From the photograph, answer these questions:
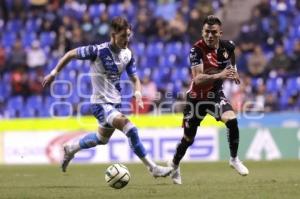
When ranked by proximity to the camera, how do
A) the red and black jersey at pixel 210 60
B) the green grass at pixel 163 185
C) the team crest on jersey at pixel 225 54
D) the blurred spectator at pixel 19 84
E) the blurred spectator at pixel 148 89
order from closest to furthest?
the green grass at pixel 163 185
the red and black jersey at pixel 210 60
the team crest on jersey at pixel 225 54
the blurred spectator at pixel 148 89
the blurred spectator at pixel 19 84

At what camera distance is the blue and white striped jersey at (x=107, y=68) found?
1088 centimetres

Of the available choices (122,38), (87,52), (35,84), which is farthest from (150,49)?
(122,38)

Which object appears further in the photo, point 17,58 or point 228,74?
point 17,58

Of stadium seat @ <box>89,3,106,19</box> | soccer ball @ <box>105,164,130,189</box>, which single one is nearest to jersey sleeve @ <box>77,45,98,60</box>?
soccer ball @ <box>105,164,130,189</box>

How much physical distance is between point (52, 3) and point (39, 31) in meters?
1.16

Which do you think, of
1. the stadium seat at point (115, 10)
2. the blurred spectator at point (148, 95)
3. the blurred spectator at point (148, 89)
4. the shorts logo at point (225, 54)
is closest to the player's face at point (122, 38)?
the shorts logo at point (225, 54)

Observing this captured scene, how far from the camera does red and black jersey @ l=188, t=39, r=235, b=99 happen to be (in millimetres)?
10812

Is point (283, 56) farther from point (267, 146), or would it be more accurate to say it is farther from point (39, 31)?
point (39, 31)

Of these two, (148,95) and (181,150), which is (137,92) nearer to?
(181,150)

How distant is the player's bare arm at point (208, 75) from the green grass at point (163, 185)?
1.46m

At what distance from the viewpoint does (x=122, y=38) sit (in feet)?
34.8

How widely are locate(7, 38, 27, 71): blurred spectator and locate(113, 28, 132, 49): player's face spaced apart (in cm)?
1281

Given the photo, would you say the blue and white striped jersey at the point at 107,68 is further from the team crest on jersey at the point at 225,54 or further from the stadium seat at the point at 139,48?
the stadium seat at the point at 139,48

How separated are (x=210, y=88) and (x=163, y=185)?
5.05 ft
